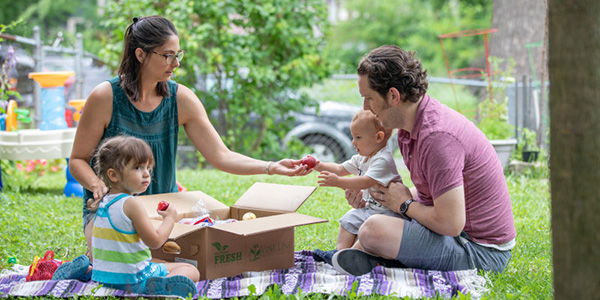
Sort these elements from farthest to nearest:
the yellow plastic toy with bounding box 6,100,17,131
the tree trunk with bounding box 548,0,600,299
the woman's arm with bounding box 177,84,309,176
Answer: the yellow plastic toy with bounding box 6,100,17,131, the woman's arm with bounding box 177,84,309,176, the tree trunk with bounding box 548,0,600,299

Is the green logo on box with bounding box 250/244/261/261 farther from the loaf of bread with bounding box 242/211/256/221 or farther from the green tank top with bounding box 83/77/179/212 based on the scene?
the green tank top with bounding box 83/77/179/212

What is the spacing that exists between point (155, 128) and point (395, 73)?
1.47 m

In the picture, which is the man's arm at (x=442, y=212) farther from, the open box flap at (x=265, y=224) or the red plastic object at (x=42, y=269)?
the red plastic object at (x=42, y=269)

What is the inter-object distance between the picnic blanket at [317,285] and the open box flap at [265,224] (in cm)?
25

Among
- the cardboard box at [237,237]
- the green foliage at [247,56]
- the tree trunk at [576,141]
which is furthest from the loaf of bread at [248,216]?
the green foliage at [247,56]

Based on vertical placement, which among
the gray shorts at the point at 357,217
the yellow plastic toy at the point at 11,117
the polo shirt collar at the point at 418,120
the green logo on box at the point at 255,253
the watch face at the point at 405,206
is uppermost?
the polo shirt collar at the point at 418,120

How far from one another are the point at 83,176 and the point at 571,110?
241 cm

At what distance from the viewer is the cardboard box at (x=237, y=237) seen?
3102 mm

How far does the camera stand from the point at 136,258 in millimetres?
2836

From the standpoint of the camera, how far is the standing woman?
3.52 metres

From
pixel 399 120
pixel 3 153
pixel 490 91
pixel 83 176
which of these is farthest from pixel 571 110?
pixel 490 91

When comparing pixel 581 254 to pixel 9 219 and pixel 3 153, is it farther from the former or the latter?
pixel 3 153

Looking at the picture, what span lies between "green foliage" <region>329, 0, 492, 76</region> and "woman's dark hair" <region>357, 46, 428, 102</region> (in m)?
21.1

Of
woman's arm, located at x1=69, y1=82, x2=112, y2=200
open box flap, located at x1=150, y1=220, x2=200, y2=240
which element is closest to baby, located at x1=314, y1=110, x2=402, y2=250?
open box flap, located at x1=150, y1=220, x2=200, y2=240
